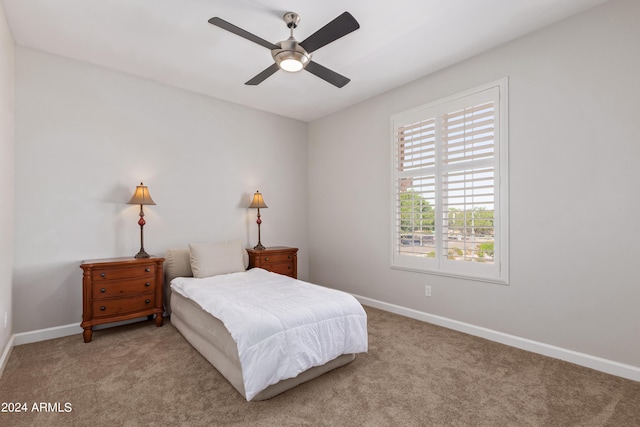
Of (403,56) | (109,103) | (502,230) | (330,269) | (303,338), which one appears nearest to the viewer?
(303,338)

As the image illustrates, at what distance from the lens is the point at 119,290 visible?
3.13 m

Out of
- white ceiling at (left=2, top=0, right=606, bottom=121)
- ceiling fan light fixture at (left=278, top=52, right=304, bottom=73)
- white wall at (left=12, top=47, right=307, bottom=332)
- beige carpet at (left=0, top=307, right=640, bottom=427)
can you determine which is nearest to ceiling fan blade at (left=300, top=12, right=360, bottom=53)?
ceiling fan light fixture at (left=278, top=52, right=304, bottom=73)

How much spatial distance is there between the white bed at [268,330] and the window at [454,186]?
145 centimetres

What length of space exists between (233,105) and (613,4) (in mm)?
4096

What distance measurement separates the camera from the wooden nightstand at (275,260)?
13.7 ft

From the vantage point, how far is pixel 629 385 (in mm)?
2217

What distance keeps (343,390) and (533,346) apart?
185 centimetres

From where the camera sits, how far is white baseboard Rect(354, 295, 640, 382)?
2.34 m

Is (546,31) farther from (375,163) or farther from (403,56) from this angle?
(375,163)

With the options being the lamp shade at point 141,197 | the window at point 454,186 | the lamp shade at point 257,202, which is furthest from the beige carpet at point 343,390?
the lamp shade at point 257,202

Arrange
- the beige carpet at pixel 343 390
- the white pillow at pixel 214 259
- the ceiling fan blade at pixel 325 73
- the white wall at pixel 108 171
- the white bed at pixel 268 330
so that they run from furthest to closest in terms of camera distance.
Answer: the white pillow at pixel 214 259
the white wall at pixel 108 171
the ceiling fan blade at pixel 325 73
the white bed at pixel 268 330
the beige carpet at pixel 343 390

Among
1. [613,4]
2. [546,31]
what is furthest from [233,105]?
[613,4]

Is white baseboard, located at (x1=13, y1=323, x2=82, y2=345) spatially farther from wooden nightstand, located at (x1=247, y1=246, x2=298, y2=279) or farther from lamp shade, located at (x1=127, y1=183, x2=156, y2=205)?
wooden nightstand, located at (x1=247, y1=246, x2=298, y2=279)

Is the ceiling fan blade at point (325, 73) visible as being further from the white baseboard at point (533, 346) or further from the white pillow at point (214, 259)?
the white baseboard at point (533, 346)
